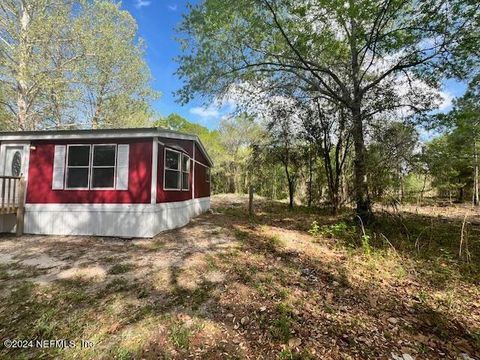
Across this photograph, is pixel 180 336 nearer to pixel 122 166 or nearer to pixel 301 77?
pixel 122 166

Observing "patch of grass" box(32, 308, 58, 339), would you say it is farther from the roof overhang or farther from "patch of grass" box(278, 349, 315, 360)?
the roof overhang

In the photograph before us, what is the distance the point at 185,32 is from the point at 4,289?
377 inches

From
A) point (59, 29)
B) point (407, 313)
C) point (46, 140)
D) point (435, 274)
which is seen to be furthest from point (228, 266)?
point (59, 29)

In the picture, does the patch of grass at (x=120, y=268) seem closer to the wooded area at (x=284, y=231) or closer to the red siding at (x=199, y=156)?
the wooded area at (x=284, y=231)

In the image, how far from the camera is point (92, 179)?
862 centimetres

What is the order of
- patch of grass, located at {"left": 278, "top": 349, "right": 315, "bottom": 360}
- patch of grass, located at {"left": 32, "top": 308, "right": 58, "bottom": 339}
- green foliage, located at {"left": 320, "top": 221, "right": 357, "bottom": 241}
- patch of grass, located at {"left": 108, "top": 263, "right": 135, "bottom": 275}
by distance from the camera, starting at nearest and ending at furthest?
patch of grass, located at {"left": 278, "top": 349, "right": 315, "bottom": 360}
patch of grass, located at {"left": 32, "top": 308, "right": 58, "bottom": 339}
patch of grass, located at {"left": 108, "top": 263, "right": 135, "bottom": 275}
green foliage, located at {"left": 320, "top": 221, "right": 357, "bottom": 241}

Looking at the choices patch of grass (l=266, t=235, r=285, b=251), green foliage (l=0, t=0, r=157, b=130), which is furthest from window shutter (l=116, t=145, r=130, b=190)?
green foliage (l=0, t=0, r=157, b=130)

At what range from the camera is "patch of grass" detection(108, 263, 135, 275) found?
5.39m

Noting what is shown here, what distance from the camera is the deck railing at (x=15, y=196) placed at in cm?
832

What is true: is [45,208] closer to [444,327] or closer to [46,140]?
[46,140]

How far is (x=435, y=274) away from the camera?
4988 millimetres

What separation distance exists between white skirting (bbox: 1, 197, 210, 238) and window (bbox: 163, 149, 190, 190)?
1.01m

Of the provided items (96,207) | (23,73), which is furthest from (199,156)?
(23,73)

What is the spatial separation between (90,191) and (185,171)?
149 inches
